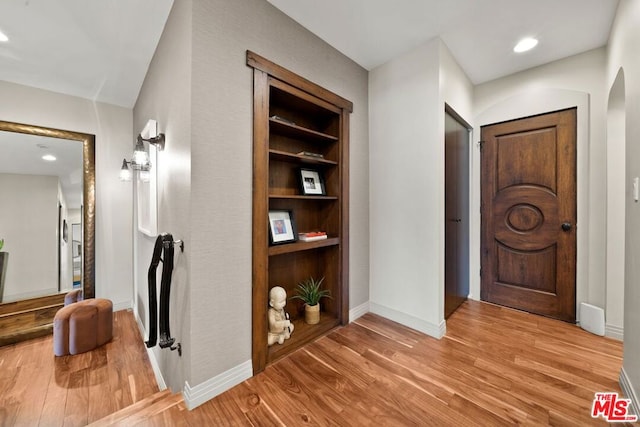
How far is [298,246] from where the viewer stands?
77.9 inches

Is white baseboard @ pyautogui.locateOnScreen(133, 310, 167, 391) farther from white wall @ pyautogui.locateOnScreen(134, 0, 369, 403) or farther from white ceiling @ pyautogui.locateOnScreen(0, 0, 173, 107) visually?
white ceiling @ pyautogui.locateOnScreen(0, 0, 173, 107)

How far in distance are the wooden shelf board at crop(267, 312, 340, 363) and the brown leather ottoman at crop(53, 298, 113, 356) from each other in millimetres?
1816

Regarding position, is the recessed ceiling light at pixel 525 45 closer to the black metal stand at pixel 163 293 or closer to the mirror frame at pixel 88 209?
the black metal stand at pixel 163 293

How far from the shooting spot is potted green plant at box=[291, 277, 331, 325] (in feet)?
7.23

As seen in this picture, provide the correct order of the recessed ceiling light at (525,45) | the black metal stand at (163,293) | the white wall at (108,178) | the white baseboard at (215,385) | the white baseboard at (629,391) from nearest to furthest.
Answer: the white baseboard at (629,391) < the white baseboard at (215,385) < the black metal stand at (163,293) < the recessed ceiling light at (525,45) < the white wall at (108,178)

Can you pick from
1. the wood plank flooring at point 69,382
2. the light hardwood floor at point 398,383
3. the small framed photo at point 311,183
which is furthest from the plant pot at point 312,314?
the wood plank flooring at point 69,382

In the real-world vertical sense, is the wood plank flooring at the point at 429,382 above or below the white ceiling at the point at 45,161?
below

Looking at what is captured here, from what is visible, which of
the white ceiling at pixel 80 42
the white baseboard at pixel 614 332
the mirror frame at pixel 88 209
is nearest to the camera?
the white ceiling at pixel 80 42

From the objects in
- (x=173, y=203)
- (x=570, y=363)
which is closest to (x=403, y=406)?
(x=570, y=363)

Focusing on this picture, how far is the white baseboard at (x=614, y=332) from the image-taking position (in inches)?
78.8

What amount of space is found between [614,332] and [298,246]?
2.70 m

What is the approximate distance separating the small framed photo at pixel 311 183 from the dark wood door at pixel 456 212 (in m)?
1.17

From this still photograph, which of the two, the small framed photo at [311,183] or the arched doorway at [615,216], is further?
the small framed photo at [311,183]

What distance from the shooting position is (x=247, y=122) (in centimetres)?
161
